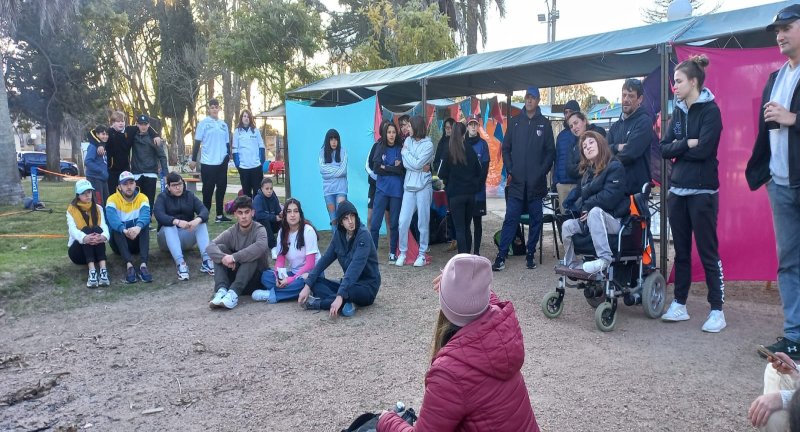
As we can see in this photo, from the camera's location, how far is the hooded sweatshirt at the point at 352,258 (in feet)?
17.5

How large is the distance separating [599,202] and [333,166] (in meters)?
4.48

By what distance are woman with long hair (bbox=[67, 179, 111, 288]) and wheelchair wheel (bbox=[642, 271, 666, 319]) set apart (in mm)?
5635

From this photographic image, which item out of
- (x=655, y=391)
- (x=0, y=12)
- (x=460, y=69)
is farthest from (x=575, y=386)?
(x=0, y=12)

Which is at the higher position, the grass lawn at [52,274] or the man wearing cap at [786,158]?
the man wearing cap at [786,158]

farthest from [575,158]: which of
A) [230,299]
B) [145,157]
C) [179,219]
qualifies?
[145,157]

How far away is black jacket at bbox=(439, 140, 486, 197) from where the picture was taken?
709cm

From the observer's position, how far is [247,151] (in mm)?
9180

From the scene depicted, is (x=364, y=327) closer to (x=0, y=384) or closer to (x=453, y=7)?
(x=0, y=384)

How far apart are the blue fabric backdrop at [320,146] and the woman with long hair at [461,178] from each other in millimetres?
2195

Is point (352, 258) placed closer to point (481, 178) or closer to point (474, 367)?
point (481, 178)

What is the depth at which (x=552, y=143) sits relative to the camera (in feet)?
22.2

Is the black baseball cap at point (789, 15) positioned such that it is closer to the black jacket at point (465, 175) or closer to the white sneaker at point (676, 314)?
the white sneaker at point (676, 314)

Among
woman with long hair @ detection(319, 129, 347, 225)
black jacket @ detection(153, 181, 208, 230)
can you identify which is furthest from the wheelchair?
black jacket @ detection(153, 181, 208, 230)

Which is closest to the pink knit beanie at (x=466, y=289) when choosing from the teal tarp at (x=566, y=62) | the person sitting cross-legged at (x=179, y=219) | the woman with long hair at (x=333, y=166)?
the teal tarp at (x=566, y=62)
